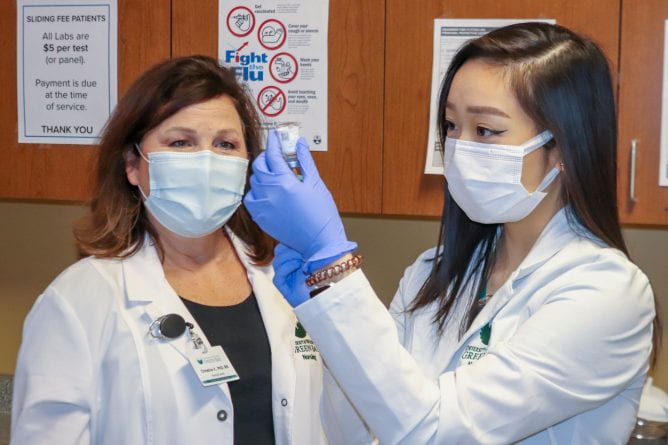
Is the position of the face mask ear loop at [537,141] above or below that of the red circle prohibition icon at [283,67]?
below

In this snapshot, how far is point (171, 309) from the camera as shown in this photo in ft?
5.32

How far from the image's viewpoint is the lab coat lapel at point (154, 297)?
1578mm

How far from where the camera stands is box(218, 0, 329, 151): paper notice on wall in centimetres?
218

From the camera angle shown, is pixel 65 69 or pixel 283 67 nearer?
→ pixel 283 67

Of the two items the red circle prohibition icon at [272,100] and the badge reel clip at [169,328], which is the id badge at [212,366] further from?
the red circle prohibition icon at [272,100]

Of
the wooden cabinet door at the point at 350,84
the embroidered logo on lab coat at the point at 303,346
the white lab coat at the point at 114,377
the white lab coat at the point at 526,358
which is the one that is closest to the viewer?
the white lab coat at the point at 526,358

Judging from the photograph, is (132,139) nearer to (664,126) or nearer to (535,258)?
(535,258)

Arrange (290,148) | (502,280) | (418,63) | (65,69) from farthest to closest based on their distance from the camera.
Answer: (65,69), (418,63), (502,280), (290,148)

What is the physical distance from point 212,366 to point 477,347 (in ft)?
1.65

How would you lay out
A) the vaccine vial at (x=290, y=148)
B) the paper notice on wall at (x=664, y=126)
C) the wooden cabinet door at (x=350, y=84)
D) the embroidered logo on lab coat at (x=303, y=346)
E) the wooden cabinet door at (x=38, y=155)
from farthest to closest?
1. the wooden cabinet door at (x=38, y=155)
2. the wooden cabinet door at (x=350, y=84)
3. the paper notice on wall at (x=664, y=126)
4. the embroidered logo on lab coat at (x=303, y=346)
5. the vaccine vial at (x=290, y=148)

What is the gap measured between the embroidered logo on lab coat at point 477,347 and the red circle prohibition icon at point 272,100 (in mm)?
1035

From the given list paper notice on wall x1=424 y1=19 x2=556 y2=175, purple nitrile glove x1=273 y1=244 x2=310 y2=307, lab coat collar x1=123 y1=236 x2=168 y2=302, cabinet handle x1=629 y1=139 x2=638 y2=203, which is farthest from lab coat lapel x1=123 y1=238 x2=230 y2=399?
cabinet handle x1=629 y1=139 x2=638 y2=203

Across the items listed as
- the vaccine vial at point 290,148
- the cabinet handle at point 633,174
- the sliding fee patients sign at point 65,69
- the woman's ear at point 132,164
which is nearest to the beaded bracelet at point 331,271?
the vaccine vial at point 290,148

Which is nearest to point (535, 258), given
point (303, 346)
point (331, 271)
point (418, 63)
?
point (331, 271)
